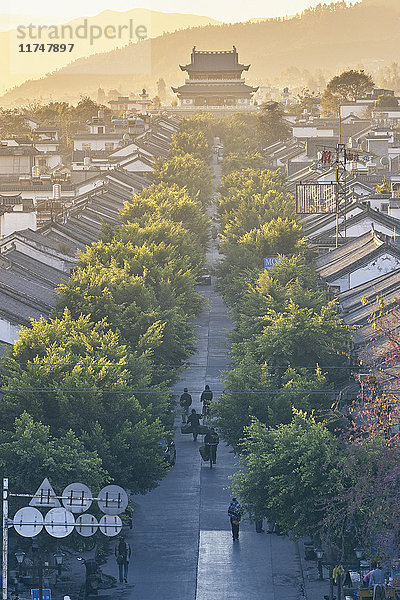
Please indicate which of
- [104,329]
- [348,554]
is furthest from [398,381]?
[104,329]

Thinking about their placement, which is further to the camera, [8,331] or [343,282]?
[343,282]

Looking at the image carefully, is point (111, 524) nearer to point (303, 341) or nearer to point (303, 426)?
point (303, 426)

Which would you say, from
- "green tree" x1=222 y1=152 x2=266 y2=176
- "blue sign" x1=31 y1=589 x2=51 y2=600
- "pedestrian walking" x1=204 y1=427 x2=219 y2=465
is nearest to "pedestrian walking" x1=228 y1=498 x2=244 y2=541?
"pedestrian walking" x1=204 y1=427 x2=219 y2=465

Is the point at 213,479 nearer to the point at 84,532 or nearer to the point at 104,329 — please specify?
the point at 104,329

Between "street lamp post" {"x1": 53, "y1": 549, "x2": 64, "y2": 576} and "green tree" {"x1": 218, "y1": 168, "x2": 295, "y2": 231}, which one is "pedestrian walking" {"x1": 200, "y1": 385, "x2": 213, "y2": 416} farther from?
"green tree" {"x1": 218, "y1": 168, "x2": 295, "y2": 231}

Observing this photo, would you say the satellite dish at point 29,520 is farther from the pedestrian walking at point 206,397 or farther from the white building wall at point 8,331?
the pedestrian walking at point 206,397

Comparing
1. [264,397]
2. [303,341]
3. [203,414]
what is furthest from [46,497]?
[203,414]
